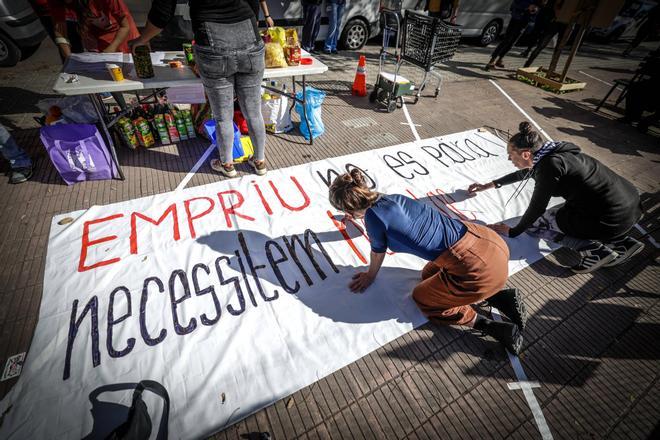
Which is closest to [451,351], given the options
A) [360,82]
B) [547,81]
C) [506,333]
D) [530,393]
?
[506,333]

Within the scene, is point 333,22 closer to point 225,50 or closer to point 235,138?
point 235,138

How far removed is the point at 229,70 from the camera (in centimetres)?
293

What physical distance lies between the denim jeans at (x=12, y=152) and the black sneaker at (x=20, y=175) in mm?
37

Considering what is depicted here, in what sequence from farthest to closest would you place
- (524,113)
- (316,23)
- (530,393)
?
(316,23) < (524,113) < (530,393)

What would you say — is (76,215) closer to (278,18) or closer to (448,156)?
(448,156)

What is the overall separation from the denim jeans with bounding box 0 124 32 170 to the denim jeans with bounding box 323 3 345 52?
7219 mm

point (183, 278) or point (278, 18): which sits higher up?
point (278, 18)

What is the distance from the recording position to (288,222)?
3285mm

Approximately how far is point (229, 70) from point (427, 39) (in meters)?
4.40

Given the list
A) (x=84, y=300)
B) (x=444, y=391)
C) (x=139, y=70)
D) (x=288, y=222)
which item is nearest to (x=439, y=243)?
(x=444, y=391)

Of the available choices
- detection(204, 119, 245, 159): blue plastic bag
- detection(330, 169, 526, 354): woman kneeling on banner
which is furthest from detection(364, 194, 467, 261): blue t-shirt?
detection(204, 119, 245, 159): blue plastic bag

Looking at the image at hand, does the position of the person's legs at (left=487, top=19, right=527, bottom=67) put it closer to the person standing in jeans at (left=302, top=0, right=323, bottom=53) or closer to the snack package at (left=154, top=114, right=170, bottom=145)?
the person standing in jeans at (left=302, top=0, right=323, bottom=53)

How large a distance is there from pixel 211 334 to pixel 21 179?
3.27 meters

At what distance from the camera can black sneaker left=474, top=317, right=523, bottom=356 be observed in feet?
7.43
